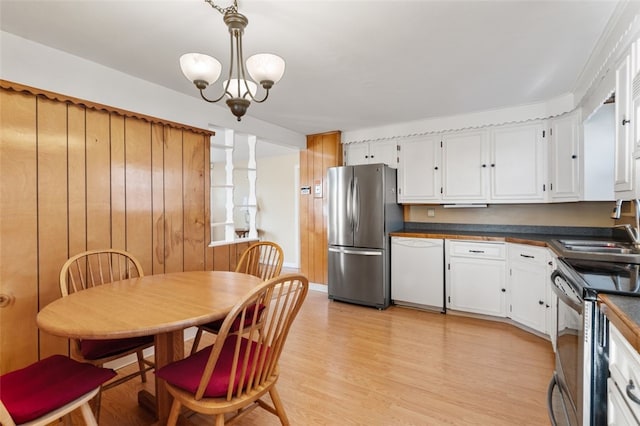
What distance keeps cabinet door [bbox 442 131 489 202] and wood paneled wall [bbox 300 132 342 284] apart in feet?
4.82

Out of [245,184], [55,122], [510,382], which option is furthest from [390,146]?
[245,184]

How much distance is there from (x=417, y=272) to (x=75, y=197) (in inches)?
131

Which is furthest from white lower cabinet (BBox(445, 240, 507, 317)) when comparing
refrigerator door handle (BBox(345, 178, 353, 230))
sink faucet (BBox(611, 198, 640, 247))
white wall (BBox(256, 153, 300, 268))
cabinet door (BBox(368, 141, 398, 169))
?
white wall (BBox(256, 153, 300, 268))

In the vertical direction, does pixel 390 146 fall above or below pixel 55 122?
above

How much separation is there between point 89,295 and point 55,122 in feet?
4.06

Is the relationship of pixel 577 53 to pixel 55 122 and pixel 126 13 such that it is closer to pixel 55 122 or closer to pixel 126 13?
pixel 126 13

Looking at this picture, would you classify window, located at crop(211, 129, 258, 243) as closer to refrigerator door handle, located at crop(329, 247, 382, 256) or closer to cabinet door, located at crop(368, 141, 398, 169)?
refrigerator door handle, located at crop(329, 247, 382, 256)

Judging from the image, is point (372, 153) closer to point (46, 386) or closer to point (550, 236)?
point (550, 236)

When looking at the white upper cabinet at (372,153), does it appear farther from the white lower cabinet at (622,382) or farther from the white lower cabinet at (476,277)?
the white lower cabinet at (622,382)

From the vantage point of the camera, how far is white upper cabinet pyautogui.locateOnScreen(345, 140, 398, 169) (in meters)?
3.98

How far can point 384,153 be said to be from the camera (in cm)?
405

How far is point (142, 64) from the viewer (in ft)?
7.28

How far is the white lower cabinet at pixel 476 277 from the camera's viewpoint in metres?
3.13

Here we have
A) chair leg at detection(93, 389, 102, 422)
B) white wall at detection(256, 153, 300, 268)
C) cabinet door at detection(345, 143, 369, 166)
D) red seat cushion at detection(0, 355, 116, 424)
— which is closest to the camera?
red seat cushion at detection(0, 355, 116, 424)
